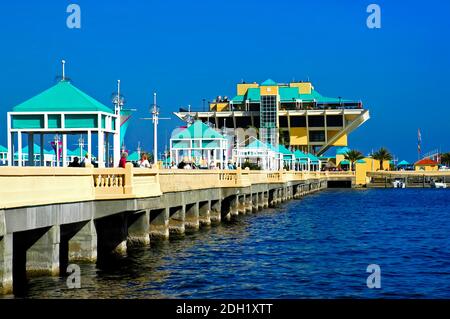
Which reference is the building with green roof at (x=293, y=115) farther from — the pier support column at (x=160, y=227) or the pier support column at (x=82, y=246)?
the pier support column at (x=82, y=246)

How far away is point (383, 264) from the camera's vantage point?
1160 inches

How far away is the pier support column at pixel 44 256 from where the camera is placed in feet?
68.2

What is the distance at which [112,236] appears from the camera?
1099 inches

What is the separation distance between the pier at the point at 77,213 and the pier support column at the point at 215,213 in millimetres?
7388

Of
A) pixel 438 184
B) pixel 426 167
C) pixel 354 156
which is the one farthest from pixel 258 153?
pixel 426 167

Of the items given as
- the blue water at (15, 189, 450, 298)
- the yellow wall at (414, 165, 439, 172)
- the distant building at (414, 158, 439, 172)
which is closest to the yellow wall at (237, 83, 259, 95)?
the yellow wall at (414, 165, 439, 172)

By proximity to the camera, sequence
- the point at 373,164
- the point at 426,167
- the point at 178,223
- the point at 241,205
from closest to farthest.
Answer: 1. the point at 178,223
2. the point at 241,205
3. the point at 373,164
4. the point at 426,167

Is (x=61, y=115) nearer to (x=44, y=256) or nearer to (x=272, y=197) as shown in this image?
(x=44, y=256)

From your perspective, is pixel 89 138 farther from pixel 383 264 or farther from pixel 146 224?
pixel 383 264

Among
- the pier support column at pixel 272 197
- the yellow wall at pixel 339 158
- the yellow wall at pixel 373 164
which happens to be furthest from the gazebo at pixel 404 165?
the pier support column at pixel 272 197

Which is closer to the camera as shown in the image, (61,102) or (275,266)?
(61,102)

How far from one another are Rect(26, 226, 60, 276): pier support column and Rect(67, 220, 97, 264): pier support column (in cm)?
277

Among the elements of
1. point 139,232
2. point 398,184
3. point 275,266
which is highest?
point 139,232

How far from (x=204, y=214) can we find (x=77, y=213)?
22.2m
